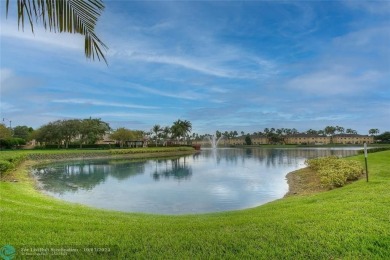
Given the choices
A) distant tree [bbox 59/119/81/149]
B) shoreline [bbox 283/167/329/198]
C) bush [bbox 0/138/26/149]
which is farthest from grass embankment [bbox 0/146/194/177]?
shoreline [bbox 283/167/329/198]

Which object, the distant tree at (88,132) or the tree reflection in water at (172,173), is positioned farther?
the distant tree at (88,132)

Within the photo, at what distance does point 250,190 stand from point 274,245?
1449 centimetres

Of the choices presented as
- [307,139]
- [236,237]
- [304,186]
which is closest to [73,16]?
[236,237]

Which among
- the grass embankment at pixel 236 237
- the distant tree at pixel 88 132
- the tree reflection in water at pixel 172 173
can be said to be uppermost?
the distant tree at pixel 88 132

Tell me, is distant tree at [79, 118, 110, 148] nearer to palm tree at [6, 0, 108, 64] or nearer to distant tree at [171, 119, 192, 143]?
distant tree at [171, 119, 192, 143]

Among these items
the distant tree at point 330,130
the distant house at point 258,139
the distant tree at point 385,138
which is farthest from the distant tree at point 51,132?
the distant tree at point 330,130

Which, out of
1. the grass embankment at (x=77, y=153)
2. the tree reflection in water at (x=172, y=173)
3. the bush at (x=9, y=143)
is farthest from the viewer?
the bush at (x=9, y=143)

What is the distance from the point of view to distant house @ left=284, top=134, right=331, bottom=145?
457 ft

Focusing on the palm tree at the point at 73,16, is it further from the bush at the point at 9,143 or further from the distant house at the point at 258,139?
the distant house at the point at 258,139

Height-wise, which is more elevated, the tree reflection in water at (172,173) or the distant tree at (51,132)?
the distant tree at (51,132)

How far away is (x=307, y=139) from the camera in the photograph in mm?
139750

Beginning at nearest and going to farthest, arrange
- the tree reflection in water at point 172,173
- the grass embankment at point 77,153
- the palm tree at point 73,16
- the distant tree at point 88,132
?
the palm tree at point 73,16
the tree reflection in water at point 172,173
the grass embankment at point 77,153
the distant tree at point 88,132

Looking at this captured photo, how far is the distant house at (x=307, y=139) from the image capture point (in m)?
139

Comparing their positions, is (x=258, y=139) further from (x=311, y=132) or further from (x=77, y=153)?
(x=77, y=153)
